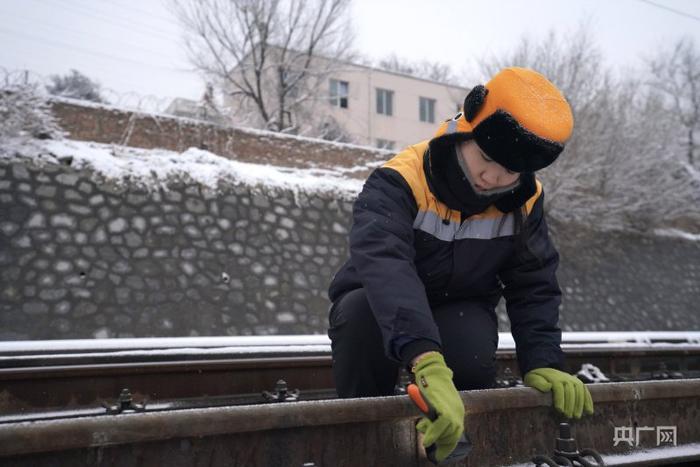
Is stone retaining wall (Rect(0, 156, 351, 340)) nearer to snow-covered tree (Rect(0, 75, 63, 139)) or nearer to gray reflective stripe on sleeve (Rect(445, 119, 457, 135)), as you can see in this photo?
snow-covered tree (Rect(0, 75, 63, 139))

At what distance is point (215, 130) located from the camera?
10.1 m

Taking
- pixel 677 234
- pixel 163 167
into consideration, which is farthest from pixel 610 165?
pixel 163 167

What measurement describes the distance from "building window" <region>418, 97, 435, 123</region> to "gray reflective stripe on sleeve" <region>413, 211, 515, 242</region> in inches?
1128

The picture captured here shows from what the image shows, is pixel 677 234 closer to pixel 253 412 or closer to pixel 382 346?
pixel 382 346

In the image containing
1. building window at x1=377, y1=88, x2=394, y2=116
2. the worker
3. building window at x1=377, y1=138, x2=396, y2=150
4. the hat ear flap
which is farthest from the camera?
building window at x1=377, y1=88, x2=394, y2=116

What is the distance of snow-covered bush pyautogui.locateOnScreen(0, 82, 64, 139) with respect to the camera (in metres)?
8.02

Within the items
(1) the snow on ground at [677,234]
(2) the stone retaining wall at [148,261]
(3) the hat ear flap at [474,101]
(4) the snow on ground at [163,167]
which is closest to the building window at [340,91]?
(1) the snow on ground at [677,234]

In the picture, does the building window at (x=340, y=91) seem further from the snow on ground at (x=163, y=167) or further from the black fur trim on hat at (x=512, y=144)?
the black fur trim on hat at (x=512, y=144)

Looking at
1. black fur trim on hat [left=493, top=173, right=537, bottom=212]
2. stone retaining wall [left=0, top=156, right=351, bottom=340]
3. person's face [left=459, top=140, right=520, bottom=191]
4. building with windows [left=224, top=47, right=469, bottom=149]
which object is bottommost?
stone retaining wall [left=0, top=156, right=351, bottom=340]

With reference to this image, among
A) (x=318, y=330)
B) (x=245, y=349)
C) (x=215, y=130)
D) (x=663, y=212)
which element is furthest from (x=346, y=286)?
(x=663, y=212)

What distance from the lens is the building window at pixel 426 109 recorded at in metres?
30.0

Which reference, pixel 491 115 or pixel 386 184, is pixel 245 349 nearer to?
pixel 386 184

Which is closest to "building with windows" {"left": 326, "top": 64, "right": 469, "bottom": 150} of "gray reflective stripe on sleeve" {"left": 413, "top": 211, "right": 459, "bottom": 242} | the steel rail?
"gray reflective stripe on sleeve" {"left": 413, "top": 211, "right": 459, "bottom": 242}

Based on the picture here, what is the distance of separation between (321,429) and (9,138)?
841 centimetres
